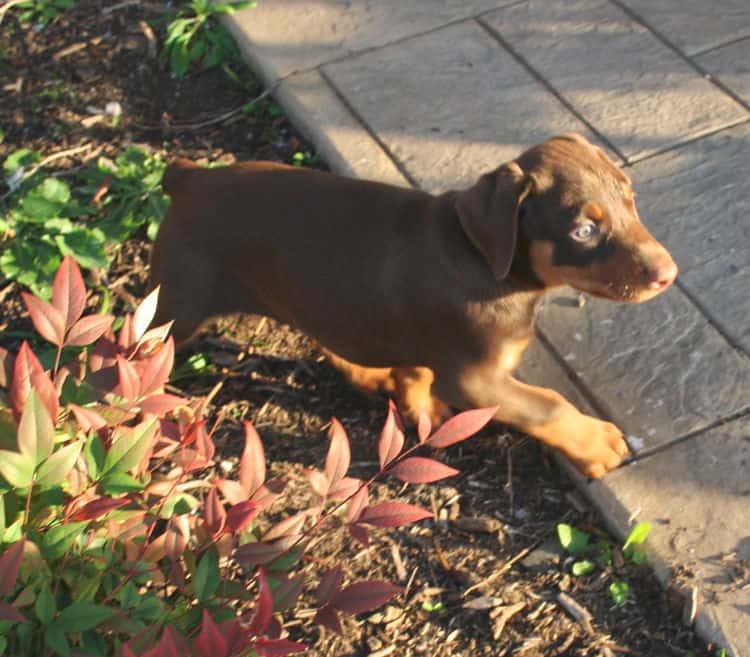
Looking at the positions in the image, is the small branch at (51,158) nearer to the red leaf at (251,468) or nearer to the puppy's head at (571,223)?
the puppy's head at (571,223)

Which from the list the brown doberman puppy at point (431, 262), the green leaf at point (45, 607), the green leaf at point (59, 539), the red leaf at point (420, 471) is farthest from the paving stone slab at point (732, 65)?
the green leaf at point (45, 607)

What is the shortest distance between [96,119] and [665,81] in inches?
108

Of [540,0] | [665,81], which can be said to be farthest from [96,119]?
[665,81]

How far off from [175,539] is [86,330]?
523mm

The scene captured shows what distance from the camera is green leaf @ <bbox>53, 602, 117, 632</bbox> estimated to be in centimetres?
217

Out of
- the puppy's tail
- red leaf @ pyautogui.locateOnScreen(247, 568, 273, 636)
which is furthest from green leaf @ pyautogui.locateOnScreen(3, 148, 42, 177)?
red leaf @ pyautogui.locateOnScreen(247, 568, 273, 636)

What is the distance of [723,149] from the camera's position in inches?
175

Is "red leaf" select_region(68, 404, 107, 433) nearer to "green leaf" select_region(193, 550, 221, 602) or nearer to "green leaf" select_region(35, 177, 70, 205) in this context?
"green leaf" select_region(193, 550, 221, 602)

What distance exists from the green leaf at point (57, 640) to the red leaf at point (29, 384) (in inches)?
17.0

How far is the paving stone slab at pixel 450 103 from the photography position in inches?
184

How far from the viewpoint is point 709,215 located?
422cm

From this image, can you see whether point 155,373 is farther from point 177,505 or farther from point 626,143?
point 626,143

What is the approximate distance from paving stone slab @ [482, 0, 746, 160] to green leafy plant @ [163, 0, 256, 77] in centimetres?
134

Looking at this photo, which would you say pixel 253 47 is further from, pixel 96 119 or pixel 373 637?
pixel 373 637
